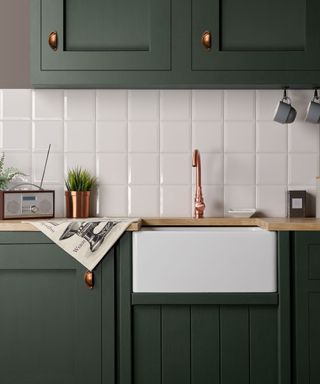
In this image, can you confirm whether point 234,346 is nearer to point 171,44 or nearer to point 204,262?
point 204,262

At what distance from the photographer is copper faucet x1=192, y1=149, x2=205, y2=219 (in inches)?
119

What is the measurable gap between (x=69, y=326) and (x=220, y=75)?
4.08 ft

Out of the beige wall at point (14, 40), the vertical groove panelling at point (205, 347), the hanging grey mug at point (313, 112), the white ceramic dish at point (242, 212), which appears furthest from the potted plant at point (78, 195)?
the hanging grey mug at point (313, 112)

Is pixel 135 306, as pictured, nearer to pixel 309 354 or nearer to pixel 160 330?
pixel 160 330

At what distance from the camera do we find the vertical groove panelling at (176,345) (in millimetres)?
2584

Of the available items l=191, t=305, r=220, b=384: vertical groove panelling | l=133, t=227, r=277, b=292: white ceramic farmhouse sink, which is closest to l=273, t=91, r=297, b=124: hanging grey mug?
l=133, t=227, r=277, b=292: white ceramic farmhouse sink

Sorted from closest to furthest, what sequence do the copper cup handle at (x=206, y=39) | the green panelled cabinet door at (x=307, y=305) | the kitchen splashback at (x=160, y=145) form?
the green panelled cabinet door at (x=307, y=305) < the copper cup handle at (x=206, y=39) < the kitchen splashback at (x=160, y=145)

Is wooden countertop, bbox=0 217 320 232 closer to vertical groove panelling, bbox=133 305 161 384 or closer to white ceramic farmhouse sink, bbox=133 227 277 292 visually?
white ceramic farmhouse sink, bbox=133 227 277 292

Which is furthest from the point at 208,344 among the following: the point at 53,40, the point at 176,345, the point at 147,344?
the point at 53,40

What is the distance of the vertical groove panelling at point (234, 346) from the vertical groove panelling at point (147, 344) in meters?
0.26

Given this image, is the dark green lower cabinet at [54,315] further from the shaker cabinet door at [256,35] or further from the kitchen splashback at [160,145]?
the shaker cabinet door at [256,35]

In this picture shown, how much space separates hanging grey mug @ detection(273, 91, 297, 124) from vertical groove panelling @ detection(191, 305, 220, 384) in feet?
3.33

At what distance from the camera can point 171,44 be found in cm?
286

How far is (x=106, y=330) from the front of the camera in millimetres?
2582
